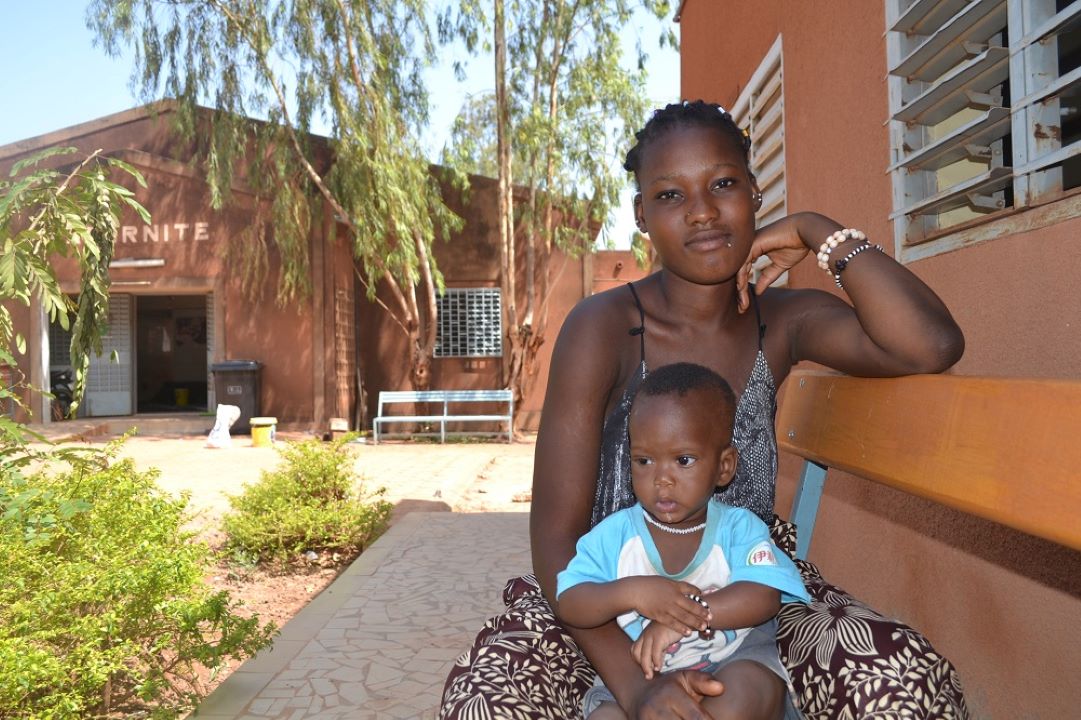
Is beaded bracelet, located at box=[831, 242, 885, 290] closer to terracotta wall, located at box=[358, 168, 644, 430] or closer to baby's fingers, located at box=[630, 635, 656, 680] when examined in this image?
baby's fingers, located at box=[630, 635, 656, 680]

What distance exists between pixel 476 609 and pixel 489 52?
11258 mm

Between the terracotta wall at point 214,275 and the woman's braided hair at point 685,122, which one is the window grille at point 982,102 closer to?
the woman's braided hair at point 685,122

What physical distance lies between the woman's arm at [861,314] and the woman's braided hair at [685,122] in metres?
0.21

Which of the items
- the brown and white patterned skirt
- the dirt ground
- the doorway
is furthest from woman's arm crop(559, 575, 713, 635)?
the doorway

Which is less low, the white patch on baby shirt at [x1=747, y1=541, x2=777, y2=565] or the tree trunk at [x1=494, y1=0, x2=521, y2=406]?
the tree trunk at [x1=494, y1=0, x2=521, y2=406]

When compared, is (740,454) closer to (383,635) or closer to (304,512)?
(383,635)

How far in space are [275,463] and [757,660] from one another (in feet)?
31.9

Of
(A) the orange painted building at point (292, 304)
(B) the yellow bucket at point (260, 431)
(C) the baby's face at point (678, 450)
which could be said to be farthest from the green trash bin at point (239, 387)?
(C) the baby's face at point (678, 450)

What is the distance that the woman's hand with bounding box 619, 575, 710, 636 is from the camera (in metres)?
1.35

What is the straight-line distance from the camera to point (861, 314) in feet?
5.26

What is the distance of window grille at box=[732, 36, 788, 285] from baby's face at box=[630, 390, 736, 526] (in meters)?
3.20

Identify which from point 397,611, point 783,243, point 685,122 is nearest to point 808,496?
point 783,243

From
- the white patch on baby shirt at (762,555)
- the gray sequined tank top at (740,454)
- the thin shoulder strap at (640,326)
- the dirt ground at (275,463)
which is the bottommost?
the dirt ground at (275,463)

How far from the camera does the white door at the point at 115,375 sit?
1648cm
